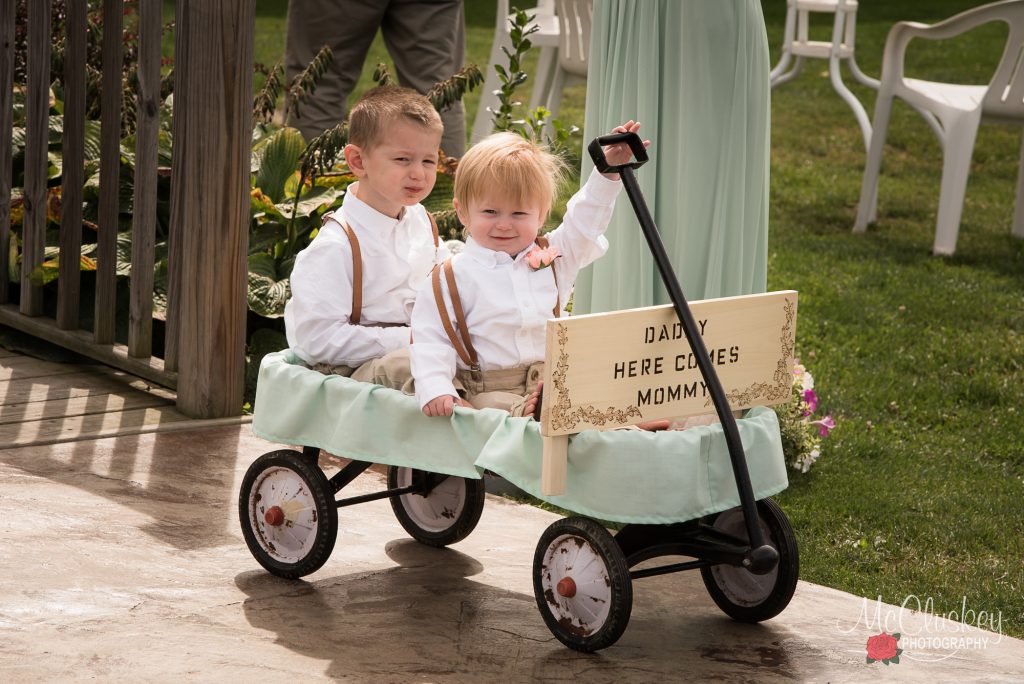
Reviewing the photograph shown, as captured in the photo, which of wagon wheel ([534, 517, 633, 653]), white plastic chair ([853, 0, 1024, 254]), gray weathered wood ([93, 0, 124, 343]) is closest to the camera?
wagon wheel ([534, 517, 633, 653])

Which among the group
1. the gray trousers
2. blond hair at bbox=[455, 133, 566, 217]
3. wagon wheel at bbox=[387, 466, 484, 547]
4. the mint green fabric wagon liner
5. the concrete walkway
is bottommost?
the concrete walkway

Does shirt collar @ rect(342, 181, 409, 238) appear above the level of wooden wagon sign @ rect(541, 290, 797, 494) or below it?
above

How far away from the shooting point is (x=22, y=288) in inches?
200

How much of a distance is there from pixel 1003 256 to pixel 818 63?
258 inches

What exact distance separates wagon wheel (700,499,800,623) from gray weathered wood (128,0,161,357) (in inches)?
91.0

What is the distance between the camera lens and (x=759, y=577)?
305 centimetres

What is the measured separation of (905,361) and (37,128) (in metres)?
3.52

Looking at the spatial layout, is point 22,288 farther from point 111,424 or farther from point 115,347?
point 111,424

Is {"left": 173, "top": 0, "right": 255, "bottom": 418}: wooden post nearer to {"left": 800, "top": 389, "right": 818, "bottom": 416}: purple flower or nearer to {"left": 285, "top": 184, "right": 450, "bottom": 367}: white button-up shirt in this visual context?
{"left": 285, "top": 184, "right": 450, "bottom": 367}: white button-up shirt

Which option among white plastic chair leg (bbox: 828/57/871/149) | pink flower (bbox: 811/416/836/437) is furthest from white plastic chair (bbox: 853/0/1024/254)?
pink flower (bbox: 811/416/836/437)

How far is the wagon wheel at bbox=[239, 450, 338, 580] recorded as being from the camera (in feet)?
10.4

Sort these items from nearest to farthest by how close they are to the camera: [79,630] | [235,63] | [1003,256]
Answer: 1. [79,630]
2. [235,63]
3. [1003,256]

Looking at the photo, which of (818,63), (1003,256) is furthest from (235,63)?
(818,63)

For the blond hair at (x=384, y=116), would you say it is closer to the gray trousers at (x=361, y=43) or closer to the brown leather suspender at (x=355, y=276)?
the brown leather suspender at (x=355, y=276)
